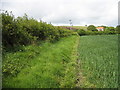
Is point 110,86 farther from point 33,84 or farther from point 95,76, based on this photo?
point 33,84

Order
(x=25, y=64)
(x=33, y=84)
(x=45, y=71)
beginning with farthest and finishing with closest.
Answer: (x=25, y=64)
(x=45, y=71)
(x=33, y=84)

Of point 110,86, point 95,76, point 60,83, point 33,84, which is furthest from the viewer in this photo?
point 95,76

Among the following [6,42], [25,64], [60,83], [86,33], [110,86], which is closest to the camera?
[110,86]

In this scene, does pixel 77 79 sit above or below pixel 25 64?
below

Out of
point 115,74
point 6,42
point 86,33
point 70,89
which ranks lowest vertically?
point 70,89

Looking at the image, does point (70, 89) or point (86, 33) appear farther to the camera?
point (86, 33)

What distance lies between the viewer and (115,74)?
464 cm

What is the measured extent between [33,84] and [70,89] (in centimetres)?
131

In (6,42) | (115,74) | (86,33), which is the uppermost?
(86,33)

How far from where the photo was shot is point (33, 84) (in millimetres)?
4109

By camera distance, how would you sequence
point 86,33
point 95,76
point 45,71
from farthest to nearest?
point 86,33 → point 45,71 → point 95,76

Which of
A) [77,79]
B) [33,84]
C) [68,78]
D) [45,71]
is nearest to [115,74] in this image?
[77,79]

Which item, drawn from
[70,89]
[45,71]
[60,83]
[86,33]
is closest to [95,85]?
[70,89]

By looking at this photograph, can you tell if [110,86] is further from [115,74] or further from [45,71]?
[45,71]
